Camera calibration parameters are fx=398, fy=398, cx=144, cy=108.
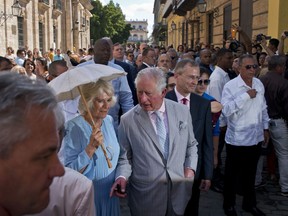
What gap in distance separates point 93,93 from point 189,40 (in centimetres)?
2808

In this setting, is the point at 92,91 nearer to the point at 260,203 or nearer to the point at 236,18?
the point at 260,203

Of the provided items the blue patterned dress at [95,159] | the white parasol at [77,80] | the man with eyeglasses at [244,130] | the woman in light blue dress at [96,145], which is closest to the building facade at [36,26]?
the man with eyeglasses at [244,130]

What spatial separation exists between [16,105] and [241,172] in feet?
14.5

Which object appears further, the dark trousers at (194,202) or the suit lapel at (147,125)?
the dark trousers at (194,202)

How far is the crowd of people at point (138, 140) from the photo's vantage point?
112cm

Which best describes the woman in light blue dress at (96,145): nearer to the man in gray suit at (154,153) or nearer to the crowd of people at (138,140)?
the crowd of people at (138,140)

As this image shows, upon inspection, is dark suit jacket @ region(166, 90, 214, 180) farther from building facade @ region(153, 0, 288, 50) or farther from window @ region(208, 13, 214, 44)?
window @ region(208, 13, 214, 44)

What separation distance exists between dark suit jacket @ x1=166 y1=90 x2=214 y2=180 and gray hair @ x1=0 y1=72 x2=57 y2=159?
2.84m

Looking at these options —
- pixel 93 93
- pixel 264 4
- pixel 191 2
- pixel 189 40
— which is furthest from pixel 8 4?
pixel 93 93

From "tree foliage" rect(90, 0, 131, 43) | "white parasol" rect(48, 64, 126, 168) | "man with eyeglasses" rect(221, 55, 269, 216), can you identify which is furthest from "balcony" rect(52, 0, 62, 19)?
"tree foliage" rect(90, 0, 131, 43)

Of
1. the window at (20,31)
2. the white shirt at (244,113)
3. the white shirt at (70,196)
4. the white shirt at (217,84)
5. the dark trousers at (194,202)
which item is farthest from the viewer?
the window at (20,31)

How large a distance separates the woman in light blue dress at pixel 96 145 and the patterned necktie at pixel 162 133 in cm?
37

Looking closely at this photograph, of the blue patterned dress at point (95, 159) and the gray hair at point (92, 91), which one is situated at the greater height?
the gray hair at point (92, 91)

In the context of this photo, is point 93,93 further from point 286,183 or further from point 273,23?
point 273,23
